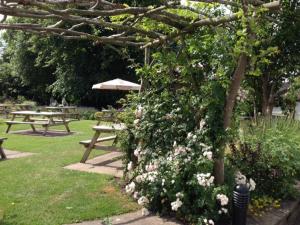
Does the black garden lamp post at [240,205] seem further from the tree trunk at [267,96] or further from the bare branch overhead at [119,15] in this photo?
the tree trunk at [267,96]

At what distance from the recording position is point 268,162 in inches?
218

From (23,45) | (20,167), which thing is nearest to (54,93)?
(23,45)

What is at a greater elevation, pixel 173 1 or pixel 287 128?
pixel 173 1

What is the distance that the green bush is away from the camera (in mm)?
5461

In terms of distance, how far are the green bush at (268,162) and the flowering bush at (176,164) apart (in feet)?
3.22

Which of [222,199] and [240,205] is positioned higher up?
[222,199]

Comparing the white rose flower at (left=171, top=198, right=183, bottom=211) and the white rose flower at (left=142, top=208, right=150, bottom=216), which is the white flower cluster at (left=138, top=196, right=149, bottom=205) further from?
the white rose flower at (left=171, top=198, right=183, bottom=211)

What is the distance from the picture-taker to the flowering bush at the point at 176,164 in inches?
165

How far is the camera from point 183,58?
4703 mm

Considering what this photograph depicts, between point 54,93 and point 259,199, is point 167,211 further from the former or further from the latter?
point 54,93

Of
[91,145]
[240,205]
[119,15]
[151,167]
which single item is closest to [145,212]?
[151,167]

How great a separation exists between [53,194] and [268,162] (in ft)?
10.2

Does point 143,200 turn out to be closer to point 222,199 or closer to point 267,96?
point 222,199

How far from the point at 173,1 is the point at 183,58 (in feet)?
2.91
